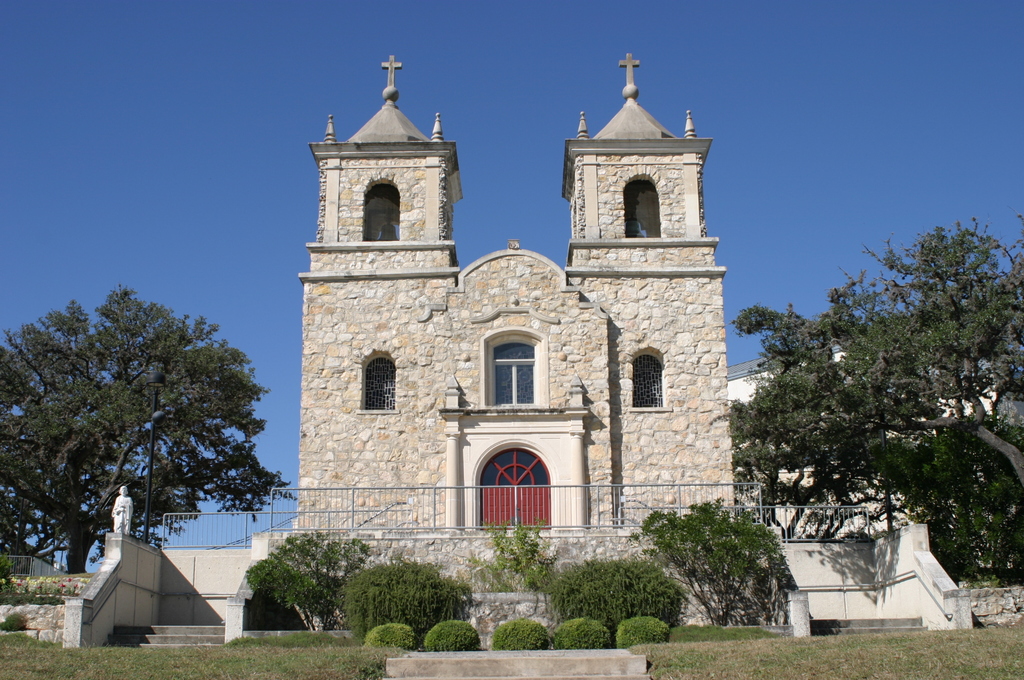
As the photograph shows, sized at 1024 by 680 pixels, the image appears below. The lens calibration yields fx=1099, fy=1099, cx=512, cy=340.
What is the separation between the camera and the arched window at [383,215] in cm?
2908

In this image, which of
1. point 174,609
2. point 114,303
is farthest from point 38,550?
point 174,609

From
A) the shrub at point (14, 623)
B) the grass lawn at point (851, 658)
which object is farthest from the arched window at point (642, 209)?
the shrub at point (14, 623)

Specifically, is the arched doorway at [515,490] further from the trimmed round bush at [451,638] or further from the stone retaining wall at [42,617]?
the stone retaining wall at [42,617]

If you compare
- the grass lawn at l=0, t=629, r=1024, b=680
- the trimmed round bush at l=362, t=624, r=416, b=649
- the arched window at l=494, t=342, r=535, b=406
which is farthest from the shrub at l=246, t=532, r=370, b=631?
the arched window at l=494, t=342, r=535, b=406

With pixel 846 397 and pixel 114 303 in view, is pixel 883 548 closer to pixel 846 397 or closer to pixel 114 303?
pixel 846 397

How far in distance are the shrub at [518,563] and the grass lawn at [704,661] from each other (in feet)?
13.1

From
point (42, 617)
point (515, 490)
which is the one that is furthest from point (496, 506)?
point (42, 617)

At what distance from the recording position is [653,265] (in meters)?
26.9

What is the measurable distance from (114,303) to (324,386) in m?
13.3

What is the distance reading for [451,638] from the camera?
58.0 ft

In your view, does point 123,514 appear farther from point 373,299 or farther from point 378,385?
point 373,299

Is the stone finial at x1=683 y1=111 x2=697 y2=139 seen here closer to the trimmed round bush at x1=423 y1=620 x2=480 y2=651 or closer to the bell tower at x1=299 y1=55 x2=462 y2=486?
the bell tower at x1=299 y1=55 x2=462 y2=486

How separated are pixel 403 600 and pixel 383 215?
526 inches

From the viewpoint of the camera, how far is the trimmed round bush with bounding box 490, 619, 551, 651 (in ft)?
58.0
